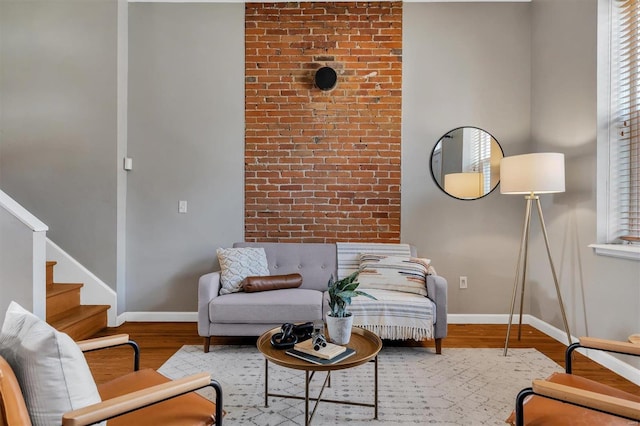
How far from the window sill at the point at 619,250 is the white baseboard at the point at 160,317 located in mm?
3450

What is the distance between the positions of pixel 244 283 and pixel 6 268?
5.40 feet

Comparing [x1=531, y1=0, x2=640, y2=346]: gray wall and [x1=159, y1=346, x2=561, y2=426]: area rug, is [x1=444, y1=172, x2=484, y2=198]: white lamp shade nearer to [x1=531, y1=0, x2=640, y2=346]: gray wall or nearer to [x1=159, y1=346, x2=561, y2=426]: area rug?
[x1=531, y1=0, x2=640, y2=346]: gray wall

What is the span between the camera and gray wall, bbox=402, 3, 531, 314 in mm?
3510

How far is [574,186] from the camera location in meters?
2.89

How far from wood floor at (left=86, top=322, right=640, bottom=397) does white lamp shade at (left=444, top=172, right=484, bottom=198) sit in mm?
1279

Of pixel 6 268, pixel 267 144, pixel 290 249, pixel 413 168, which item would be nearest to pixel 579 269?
pixel 413 168

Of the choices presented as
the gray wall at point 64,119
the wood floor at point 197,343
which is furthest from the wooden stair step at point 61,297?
the wood floor at point 197,343

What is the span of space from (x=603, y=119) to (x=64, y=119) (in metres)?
4.63

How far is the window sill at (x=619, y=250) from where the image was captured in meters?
2.28

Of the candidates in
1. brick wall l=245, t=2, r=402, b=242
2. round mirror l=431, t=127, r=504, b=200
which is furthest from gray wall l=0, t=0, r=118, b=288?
round mirror l=431, t=127, r=504, b=200

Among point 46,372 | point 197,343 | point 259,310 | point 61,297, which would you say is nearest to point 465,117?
point 259,310

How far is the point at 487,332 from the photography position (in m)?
3.22

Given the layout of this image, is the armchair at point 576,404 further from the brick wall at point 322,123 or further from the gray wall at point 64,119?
the gray wall at point 64,119

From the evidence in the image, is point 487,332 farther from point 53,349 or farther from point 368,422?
point 53,349
